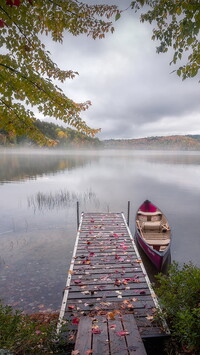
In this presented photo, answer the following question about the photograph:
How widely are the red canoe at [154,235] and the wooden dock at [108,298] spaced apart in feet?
3.29

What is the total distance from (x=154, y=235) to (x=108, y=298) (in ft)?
25.1

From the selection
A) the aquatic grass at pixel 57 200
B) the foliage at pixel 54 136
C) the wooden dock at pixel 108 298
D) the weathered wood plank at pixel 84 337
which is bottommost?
the aquatic grass at pixel 57 200

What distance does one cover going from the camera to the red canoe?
33.1 feet

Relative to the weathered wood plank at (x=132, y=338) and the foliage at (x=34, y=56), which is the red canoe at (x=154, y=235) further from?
the foliage at (x=34, y=56)

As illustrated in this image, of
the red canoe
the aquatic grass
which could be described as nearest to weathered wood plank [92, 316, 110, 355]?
the red canoe

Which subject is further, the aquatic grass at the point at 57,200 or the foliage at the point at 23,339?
the aquatic grass at the point at 57,200

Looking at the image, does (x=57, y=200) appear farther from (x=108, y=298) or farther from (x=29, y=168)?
(x=29, y=168)

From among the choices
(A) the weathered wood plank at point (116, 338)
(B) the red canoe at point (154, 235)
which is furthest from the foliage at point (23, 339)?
(B) the red canoe at point (154, 235)

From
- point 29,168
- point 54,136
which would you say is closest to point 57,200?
point 29,168

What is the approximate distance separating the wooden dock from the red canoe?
100 centimetres

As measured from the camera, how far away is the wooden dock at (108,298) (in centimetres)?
397

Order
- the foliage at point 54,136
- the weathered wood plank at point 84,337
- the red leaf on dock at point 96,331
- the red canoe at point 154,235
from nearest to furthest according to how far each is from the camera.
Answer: the weathered wood plank at point 84,337, the red leaf on dock at point 96,331, the foliage at point 54,136, the red canoe at point 154,235

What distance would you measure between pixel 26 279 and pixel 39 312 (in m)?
2.58

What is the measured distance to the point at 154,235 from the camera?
13.4m
